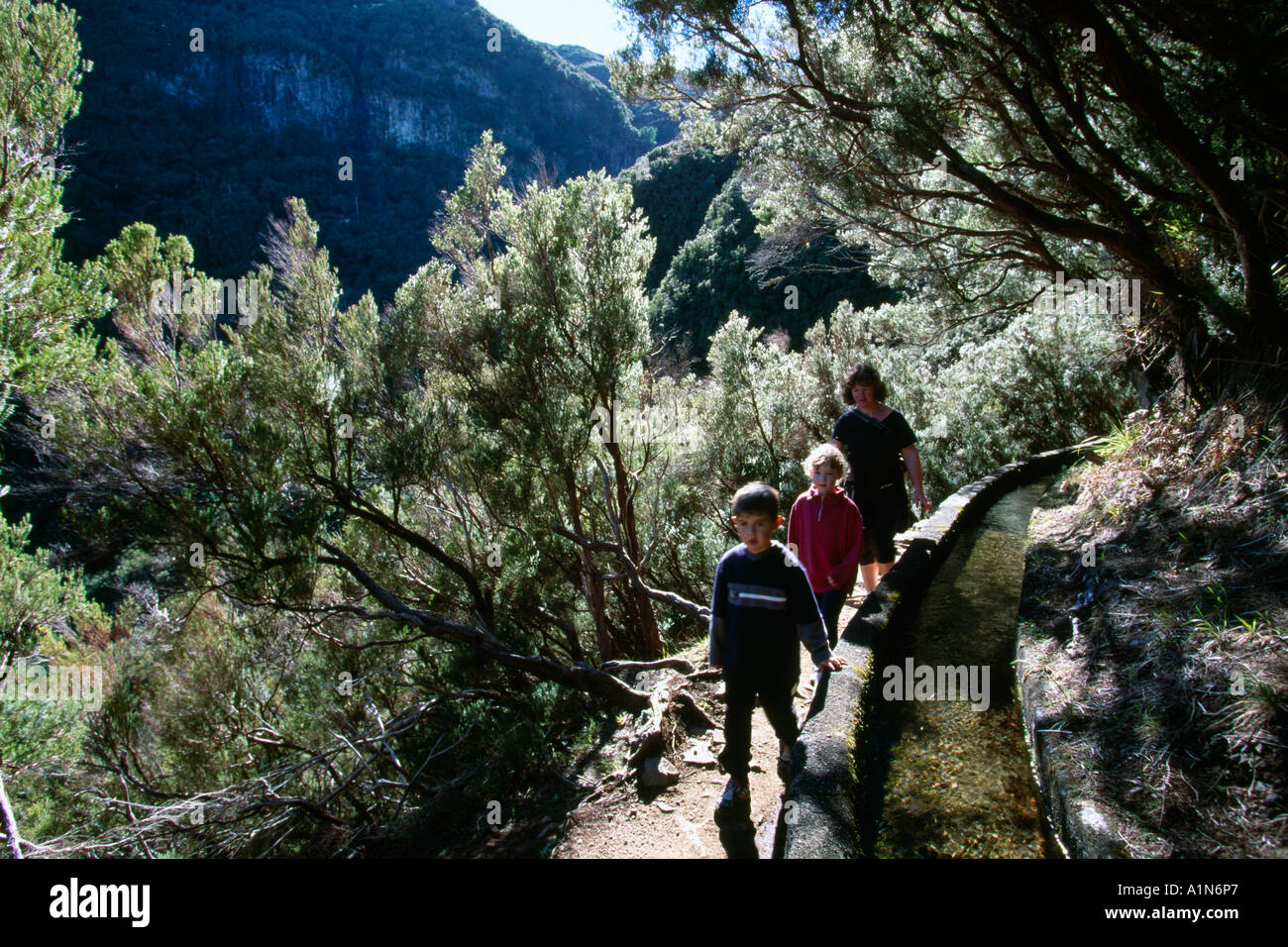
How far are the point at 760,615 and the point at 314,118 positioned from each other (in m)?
90.5

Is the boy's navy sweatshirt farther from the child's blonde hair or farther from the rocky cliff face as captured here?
the rocky cliff face

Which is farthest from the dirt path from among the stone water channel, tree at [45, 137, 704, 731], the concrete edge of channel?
tree at [45, 137, 704, 731]

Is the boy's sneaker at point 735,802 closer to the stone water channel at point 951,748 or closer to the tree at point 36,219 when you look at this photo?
the stone water channel at point 951,748

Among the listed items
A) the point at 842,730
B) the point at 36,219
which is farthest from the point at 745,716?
the point at 36,219

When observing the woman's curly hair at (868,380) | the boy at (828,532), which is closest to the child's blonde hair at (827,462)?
the boy at (828,532)

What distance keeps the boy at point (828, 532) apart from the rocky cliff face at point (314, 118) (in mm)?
23376

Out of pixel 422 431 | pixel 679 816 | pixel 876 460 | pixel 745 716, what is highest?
pixel 422 431

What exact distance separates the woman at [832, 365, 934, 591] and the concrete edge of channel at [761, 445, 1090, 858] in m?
0.40

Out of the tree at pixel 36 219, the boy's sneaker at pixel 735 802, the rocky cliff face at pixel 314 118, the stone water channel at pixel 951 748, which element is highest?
the rocky cliff face at pixel 314 118

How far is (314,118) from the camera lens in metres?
71.5

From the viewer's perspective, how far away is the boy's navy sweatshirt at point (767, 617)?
2541 millimetres

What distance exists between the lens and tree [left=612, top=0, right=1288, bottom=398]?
3.81 meters

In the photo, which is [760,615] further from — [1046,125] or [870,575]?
[1046,125]
